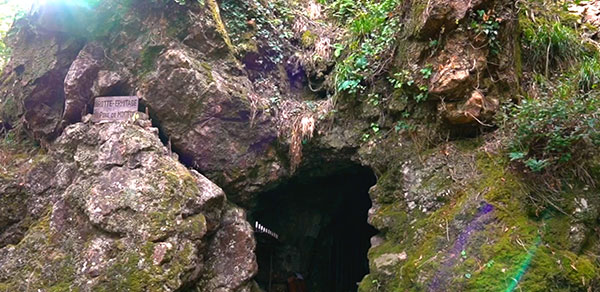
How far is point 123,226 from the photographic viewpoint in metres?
3.65

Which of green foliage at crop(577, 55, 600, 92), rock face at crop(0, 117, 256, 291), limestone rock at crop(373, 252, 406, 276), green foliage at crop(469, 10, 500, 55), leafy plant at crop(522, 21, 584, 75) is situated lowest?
limestone rock at crop(373, 252, 406, 276)

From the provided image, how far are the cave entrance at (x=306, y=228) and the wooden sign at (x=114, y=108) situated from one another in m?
2.16

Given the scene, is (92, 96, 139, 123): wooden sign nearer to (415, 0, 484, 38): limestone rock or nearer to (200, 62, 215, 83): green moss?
(200, 62, 215, 83): green moss

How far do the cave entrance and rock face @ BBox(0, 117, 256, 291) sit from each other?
1.60 m

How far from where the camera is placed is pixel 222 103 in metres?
4.66

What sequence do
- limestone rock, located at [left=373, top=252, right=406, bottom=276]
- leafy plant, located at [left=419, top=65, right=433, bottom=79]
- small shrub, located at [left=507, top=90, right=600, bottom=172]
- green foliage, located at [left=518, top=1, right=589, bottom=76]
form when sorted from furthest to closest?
green foliage, located at [left=518, top=1, right=589, bottom=76] → leafy plant, located at [left=419, top=65, right=433, bottom=79] → limestone rock, located at [left=373, top=252, right=406, bottom=276] → small shrub, located at [left=507, top=90, right=600, bottom=172]

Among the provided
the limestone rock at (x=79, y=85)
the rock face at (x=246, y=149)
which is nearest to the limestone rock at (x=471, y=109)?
the rock face at (x=246, y=149)

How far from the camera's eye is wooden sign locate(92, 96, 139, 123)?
14.5 ft

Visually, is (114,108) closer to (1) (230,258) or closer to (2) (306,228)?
(1) (230,258)

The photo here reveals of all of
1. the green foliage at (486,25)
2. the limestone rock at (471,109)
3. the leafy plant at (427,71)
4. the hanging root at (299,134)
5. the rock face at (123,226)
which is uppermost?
the green foliage at (486,25)

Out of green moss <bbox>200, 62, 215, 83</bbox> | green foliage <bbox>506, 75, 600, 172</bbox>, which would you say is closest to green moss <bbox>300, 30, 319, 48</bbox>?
green moss <bbox>200, 62, 215, 83</bbox>

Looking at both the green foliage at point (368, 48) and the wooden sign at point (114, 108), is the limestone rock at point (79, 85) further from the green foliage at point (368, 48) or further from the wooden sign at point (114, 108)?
the green foliage at point (368, 48)

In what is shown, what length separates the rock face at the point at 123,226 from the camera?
3551mm

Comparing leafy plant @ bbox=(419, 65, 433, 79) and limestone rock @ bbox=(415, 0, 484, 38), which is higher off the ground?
limestone rock @ bbox=(415, 0, 484, 38)
